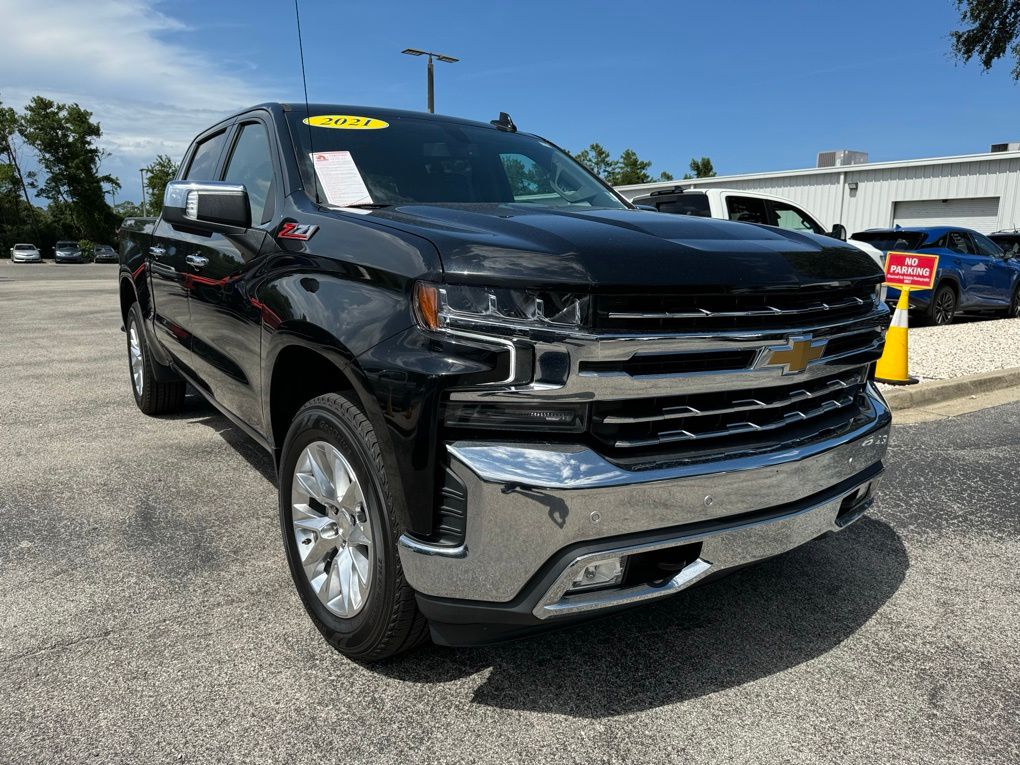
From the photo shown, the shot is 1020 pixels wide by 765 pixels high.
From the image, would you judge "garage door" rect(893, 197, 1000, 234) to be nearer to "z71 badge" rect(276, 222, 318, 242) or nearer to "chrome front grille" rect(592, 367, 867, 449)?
"chrome front grille" rect(592, 367, 867, 449)

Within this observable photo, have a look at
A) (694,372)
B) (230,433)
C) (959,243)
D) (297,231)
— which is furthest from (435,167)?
(959,243)

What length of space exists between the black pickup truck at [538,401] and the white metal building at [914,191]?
21365mm

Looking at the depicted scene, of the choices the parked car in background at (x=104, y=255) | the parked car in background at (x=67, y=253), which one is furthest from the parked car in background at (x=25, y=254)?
the parked car in background at (x=104, y=255)

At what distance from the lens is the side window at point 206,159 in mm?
4184

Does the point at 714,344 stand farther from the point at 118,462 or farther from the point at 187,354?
the point at 118,462

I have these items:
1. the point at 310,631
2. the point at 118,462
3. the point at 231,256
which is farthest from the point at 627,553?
the point at 118,462

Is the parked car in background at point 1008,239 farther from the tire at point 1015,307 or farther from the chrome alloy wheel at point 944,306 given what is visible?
the chrome alloy wheel at point 944,306

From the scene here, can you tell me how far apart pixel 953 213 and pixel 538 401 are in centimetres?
2831

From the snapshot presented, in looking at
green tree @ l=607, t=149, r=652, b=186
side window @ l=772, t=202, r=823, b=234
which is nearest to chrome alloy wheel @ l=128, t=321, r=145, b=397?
side window @ l=772, t=202, r=823, b=234

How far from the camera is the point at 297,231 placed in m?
2.76

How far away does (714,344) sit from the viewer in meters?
2.12

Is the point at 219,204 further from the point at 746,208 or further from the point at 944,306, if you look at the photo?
the point at 944,306

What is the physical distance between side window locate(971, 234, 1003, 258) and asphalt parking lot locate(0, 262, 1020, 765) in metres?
10.9

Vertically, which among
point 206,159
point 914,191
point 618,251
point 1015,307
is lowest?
point 1015,307
